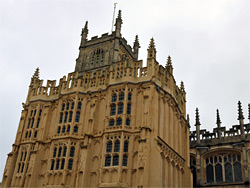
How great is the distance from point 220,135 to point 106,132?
59.9ft

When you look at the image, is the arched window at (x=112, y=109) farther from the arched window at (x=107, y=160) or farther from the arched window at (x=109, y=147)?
the arched window at (x=107, y=160)

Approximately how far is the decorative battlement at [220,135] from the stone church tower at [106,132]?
23.5ft

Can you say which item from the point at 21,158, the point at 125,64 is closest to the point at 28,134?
the point at 21,158

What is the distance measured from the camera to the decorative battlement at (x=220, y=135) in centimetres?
3619

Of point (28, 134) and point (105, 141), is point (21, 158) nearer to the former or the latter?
point (28, 134)

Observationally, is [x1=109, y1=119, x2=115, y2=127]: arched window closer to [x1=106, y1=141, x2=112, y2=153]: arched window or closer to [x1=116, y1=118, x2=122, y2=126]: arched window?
[x1=116, y1=118, x2=122, y2=126]: arched window

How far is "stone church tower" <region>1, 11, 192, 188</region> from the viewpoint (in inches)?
939

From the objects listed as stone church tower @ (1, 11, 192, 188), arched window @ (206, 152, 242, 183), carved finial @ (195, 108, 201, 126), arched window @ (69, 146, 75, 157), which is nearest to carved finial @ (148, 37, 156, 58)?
stone church tower @ (1, 11, 192, 188)

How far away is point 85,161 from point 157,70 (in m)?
10.4

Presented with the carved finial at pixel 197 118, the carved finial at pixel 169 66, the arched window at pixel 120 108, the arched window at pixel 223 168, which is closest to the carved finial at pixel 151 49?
the carved finial at pixel 169 66

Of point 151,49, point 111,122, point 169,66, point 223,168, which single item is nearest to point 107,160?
point 111,122

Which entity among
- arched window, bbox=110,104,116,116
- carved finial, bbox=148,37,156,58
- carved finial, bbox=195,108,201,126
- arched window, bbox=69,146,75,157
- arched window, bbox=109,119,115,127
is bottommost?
arched window, bbox=69,146,75,157

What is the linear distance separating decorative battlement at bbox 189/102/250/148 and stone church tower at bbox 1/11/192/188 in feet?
23.5

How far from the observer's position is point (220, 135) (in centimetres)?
3756
